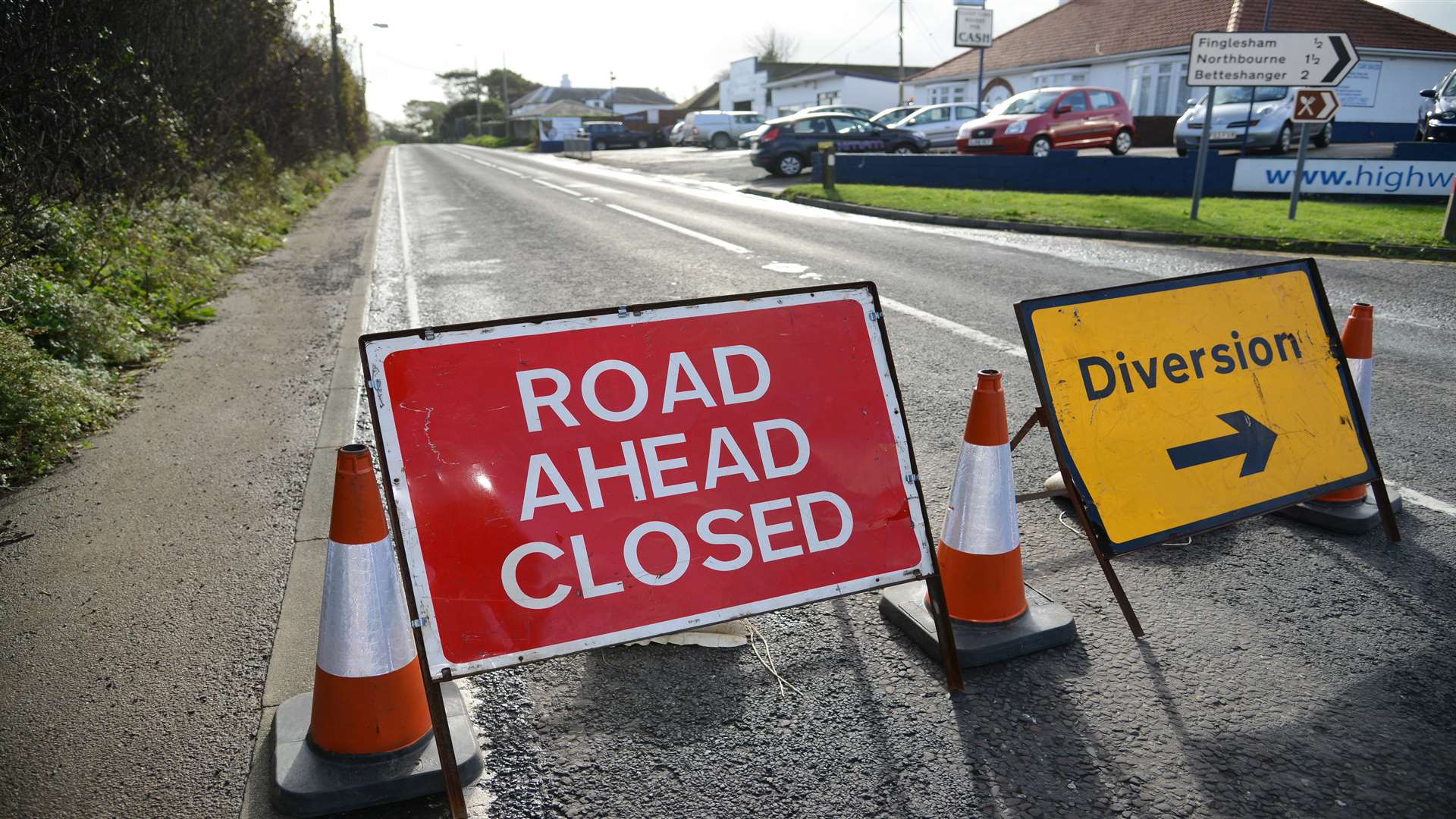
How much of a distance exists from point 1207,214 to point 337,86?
33.5 metres

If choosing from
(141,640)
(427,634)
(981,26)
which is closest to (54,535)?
(141,640)

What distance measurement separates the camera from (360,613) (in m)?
2.51

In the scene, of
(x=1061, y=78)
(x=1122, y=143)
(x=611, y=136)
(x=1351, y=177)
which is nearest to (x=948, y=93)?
(x=1061, y=78)

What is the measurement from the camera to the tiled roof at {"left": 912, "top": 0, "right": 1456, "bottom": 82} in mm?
32312

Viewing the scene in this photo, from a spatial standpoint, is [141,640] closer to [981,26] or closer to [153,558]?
[153,558]

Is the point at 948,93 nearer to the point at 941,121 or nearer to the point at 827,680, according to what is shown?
the point at 941,121

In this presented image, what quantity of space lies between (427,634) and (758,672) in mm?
1091

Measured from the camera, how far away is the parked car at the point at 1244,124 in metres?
21.6

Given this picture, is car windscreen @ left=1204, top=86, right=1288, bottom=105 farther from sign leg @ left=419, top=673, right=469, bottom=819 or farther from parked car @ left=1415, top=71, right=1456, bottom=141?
sign leg @ left=419, top=673, right=469, bottom=819

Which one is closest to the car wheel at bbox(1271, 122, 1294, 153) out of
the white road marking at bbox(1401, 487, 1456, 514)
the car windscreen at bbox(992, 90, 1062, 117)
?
the car windscreen at bbox(992, 90, 1062, 117)

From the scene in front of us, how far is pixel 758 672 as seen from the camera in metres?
3.07

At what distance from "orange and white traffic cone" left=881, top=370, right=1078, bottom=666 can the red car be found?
22234 millimetres

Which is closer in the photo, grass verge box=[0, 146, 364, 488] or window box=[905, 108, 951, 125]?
grass verge box=[0, 146, 364, 488]

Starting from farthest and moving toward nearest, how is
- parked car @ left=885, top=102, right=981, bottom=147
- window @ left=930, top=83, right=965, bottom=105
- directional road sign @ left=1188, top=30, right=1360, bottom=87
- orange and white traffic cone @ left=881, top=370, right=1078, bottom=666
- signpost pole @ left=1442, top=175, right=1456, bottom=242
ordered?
window @ left=930, top=83, right=965, bottom=105
parked car @ left=885, top=102, right=981, bottom=147
directional road sign @ left=1188, top=30, right=1360, bottom=87
signpost pole @ left=1442, top=175, right=1456, bottom=242
orange and white traffic cone @ left=881, top=370, right=1078, bottom=666
